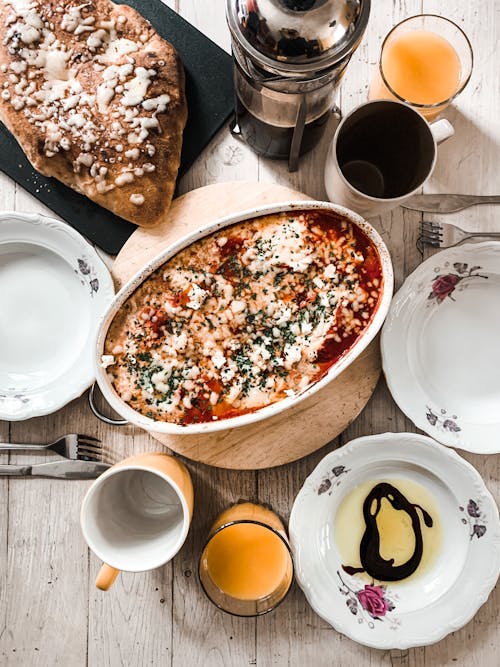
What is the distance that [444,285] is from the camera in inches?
63.8

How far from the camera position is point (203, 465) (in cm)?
168

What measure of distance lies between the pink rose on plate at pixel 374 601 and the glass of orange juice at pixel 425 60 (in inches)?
51.1

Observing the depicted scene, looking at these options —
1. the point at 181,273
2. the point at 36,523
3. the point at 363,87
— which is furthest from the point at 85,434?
the point at 363,87

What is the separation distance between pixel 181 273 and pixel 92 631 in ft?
3.46

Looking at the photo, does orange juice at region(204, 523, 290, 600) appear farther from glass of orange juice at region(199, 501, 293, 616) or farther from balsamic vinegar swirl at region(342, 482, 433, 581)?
balsamic vinegar swirl at region(342, 482, 433, 581)

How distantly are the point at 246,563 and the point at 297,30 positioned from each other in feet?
4.17

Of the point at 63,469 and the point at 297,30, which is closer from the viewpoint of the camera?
the point at 297,30

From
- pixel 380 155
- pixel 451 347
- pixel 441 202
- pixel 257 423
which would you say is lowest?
pixel 257 423

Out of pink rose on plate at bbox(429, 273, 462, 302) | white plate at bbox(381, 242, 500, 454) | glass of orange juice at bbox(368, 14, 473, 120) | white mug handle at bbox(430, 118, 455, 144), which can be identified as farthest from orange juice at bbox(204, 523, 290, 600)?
glass of orange juice at bbox(368, 14, 473, 120)

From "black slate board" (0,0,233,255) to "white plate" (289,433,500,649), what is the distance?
0.87 meters

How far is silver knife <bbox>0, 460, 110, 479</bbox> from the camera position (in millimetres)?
1658

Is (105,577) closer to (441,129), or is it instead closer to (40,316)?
(40,316)

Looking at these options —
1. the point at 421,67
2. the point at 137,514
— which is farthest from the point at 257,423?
the point at 421,67

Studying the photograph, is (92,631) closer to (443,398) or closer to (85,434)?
(85,434)
